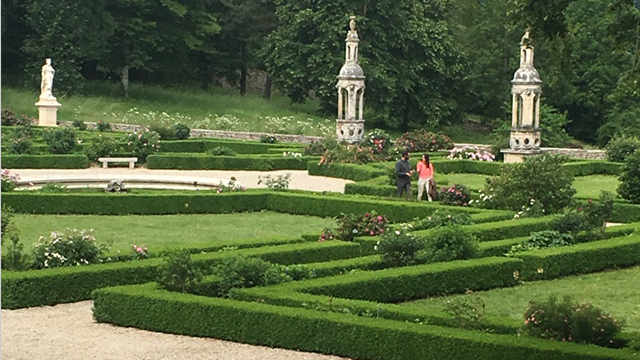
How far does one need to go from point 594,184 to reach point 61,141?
13.3 meters

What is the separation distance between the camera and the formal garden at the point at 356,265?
12.3 meters

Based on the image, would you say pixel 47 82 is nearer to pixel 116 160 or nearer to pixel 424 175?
pixel 116 160

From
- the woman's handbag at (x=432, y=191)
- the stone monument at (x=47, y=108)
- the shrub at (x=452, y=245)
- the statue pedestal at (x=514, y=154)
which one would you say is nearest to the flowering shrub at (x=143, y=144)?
the statue pedestal at (x=514, y=154)

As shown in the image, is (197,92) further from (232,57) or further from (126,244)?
(126,244)

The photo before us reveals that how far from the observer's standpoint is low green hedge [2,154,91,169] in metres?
32.8

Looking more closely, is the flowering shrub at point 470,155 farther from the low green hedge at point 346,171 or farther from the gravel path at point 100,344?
the gravel path at point 100,344

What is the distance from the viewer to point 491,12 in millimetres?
54562

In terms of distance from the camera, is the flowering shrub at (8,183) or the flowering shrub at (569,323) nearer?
the flowering shrub at (569,323)

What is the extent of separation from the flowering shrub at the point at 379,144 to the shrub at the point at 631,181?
10657mm

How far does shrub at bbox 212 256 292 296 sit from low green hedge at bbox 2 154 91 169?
18827 millimetres

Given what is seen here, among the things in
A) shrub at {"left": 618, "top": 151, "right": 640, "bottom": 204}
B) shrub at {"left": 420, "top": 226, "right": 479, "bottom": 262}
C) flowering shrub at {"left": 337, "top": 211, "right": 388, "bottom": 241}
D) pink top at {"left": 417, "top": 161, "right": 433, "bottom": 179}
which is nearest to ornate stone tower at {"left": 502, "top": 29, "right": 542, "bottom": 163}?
shrub at {"left": 618, "top": 151, "right": 640, "bottom": 204}

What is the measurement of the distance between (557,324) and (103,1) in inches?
1719

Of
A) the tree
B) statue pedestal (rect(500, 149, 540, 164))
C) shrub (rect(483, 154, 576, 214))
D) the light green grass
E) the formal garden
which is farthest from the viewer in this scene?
the tree

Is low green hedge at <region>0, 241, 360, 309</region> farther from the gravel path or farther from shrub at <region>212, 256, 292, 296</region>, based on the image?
shrub at <region>212, 256, 292, 296</region>
